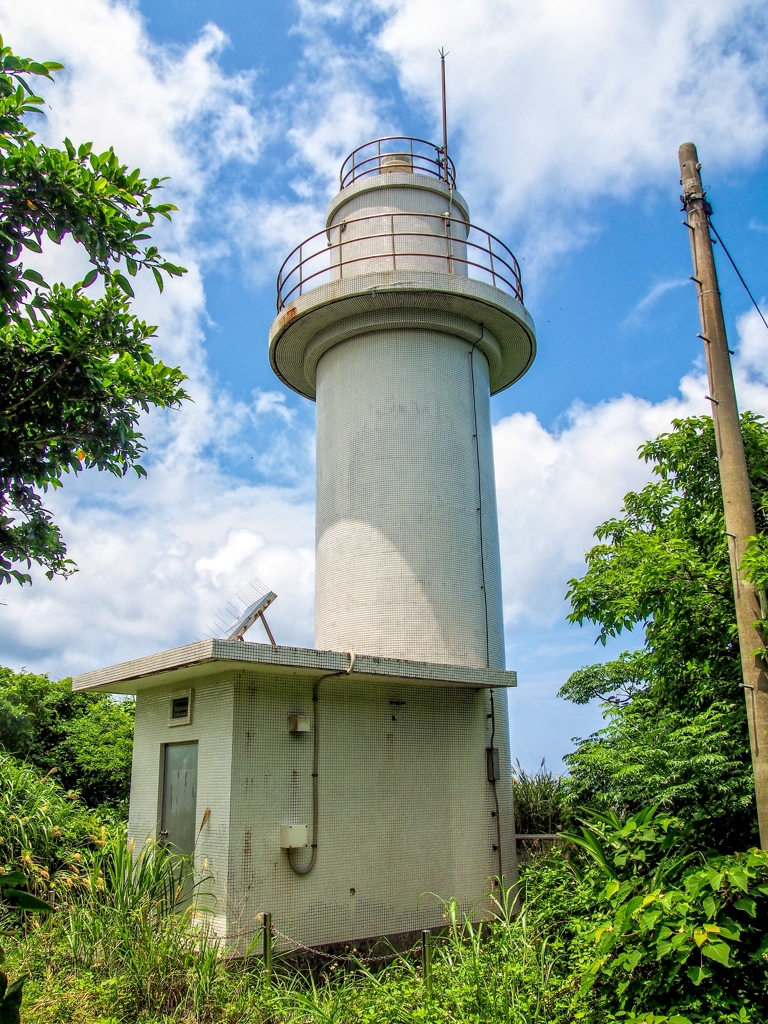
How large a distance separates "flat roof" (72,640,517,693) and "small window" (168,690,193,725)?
0.19 meters

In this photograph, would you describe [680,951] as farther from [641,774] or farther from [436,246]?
[436,246]

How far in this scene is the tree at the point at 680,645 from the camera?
796cm

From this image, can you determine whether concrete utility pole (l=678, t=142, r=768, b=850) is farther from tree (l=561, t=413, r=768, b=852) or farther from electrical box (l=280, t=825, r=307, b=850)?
electrical box (l=280, t=825, r=307, b=850)

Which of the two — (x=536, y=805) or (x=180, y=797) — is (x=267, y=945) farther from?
(x=536, y=805)

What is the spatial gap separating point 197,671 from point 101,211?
6.17 m

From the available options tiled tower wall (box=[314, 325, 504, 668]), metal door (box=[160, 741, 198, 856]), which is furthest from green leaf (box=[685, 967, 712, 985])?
tiled tower wall (box=[314, 325, 504, 668])

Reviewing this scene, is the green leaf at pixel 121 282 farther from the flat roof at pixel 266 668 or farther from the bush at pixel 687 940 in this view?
the bush at pixel 687 940

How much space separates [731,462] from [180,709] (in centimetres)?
708

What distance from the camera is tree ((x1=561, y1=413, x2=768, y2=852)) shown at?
7.96 meters

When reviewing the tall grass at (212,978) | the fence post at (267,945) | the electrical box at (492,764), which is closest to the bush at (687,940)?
the tall grass at (212,978)

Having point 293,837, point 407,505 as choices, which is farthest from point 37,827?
point 407,505

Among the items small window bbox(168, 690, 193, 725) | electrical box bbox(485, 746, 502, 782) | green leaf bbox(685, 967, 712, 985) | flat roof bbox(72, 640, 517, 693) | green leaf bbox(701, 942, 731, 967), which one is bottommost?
green leaf bbox(685, 967, 712, 985)

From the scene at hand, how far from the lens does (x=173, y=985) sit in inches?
273

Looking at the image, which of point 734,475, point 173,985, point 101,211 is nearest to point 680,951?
point 734,475
